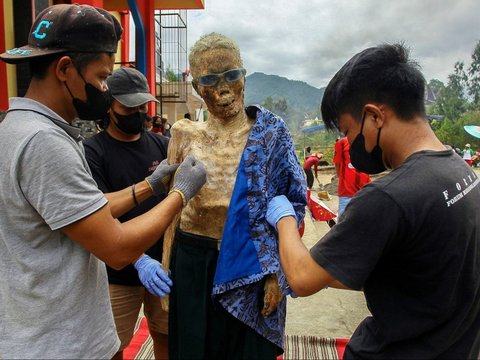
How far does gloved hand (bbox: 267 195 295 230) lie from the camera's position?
1580 mm

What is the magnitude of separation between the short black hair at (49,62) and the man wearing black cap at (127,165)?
3.32 feet

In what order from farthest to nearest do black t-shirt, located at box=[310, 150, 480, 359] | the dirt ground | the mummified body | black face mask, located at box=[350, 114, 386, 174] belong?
1. the dirt ground
2. the mummified body
3. black face mask, located at box=[350, 114, 386, 174]
4. black t-shirt, located at box=[310, 150, 480, 359]

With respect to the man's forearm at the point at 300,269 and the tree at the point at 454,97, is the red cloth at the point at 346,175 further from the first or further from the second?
the tree at the point at 454,97

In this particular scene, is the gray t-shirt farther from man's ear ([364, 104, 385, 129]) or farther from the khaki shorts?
the khaki shorts

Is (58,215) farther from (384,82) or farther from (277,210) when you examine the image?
(384,82)

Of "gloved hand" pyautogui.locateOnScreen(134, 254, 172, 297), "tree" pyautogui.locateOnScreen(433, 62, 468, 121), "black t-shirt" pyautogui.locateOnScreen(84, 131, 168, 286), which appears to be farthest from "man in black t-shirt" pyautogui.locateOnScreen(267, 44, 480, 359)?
"tree" pyautogui.locateOnScreen(433, 62, 468, 121)

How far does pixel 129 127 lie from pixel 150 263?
34.5 inches

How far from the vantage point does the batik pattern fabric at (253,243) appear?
1.74 metres

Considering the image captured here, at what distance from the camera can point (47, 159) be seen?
108 cm


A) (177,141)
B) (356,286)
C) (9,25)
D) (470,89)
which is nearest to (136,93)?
(177,141)

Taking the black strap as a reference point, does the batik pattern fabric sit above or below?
below

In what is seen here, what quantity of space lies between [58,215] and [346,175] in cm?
414

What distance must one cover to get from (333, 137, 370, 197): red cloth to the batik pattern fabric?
3.04 meters

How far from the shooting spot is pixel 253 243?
5.79ft
